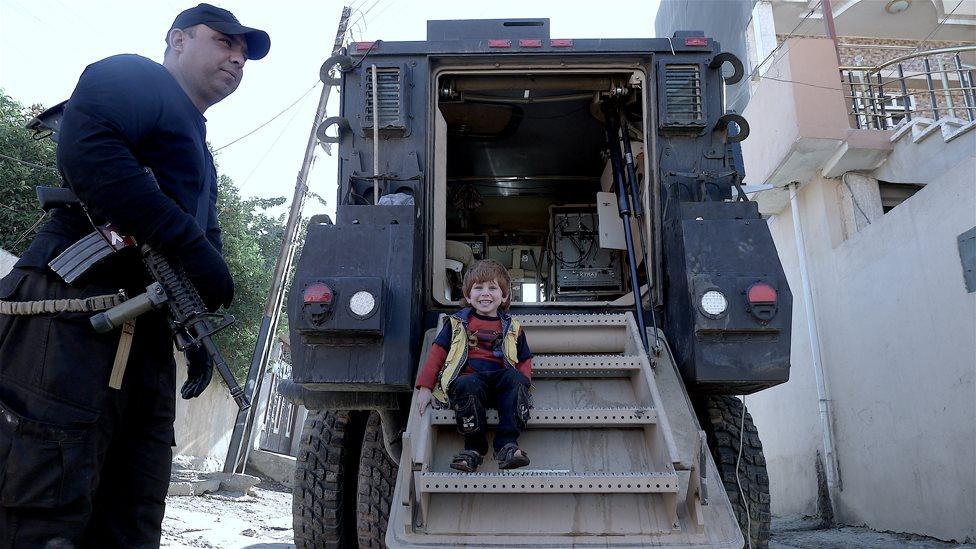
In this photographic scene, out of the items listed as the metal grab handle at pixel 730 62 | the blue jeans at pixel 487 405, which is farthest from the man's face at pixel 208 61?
the metal grab handle at pixel 730 62

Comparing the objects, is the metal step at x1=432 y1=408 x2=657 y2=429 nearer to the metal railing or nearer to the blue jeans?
the blue jeans

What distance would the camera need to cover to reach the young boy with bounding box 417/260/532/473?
2.87 metres

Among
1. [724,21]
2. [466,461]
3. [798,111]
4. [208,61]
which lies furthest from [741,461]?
[724,21]

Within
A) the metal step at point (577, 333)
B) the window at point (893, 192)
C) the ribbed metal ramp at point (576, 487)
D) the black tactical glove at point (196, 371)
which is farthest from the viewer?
the window at point (893, 192)

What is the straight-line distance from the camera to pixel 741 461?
11.1 feet

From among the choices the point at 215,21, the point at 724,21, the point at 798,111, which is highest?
the point at 724,21

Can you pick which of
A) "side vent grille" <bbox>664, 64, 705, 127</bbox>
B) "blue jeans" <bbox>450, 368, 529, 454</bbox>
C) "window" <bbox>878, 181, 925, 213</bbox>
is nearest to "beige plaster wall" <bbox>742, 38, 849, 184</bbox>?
"window" <bbox>878, 181, 925, 213</bbox>

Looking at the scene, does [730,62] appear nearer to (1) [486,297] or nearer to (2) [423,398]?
(1) [486,297]

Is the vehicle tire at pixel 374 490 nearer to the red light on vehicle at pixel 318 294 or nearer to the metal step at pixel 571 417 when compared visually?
the metal step at pixel 571 417

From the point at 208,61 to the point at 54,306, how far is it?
0.87 metres

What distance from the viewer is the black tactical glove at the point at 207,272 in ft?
6.86

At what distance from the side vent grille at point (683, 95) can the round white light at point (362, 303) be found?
5.98 feet

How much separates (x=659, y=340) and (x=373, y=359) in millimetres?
1330

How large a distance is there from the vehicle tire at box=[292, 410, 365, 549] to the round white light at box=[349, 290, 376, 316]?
95 cm
